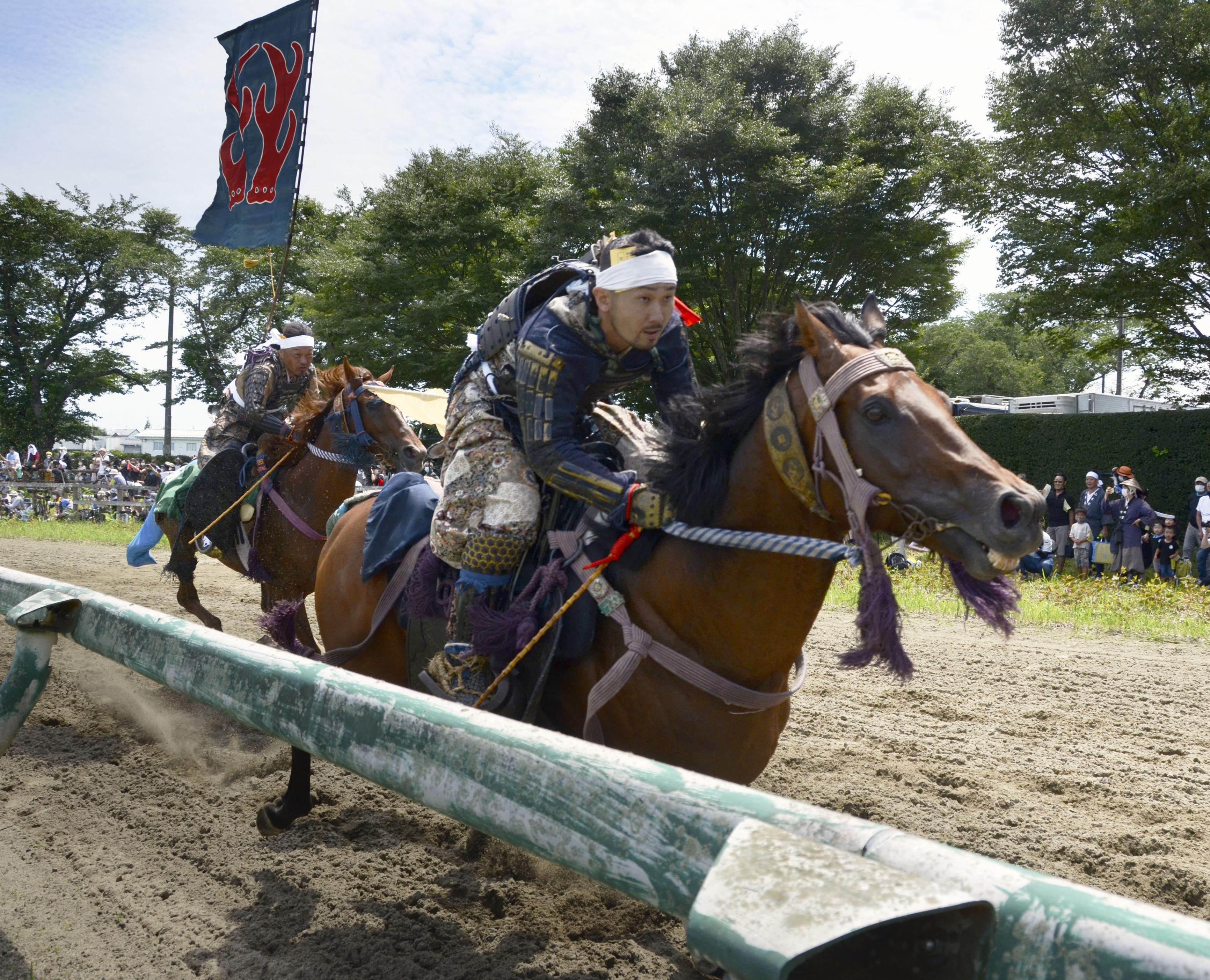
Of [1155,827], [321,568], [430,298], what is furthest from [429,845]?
[430,298]

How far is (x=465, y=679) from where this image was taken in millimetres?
3283

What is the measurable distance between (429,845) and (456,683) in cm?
102

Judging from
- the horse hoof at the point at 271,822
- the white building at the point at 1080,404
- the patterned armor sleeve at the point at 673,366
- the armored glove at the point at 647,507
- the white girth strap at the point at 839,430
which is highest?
the white building at the point at 1080,404

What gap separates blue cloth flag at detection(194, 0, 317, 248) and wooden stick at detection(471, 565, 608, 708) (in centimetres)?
705

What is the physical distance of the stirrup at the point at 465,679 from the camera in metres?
3.17

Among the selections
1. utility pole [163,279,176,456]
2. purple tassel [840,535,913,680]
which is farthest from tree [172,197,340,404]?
purple tassel [840,535,913,680]

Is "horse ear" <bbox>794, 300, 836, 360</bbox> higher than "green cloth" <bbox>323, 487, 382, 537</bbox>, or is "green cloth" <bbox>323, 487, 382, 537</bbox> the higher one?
"horse ear" <bbox>794, 300, 836, 360</bbox>

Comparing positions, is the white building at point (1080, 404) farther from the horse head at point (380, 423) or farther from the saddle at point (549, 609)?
the saddle at point (549, 609)

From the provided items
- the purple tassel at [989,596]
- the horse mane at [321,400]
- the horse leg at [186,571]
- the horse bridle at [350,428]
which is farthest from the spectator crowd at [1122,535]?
the purple tassel at [989,596]

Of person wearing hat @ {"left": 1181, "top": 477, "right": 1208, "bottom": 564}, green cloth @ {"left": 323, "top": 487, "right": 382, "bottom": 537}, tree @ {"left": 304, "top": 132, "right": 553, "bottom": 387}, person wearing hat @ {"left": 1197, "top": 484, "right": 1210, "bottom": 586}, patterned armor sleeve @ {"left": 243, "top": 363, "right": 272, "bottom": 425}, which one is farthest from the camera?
tree @ {"left": 304, "top": 132, "right": 553, "bottom": 387}

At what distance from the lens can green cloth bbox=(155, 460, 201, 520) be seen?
7.68 m

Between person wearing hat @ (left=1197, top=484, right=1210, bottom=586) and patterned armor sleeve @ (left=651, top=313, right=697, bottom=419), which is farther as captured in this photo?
person wearing hat @ (left=1197, top=484, right=1210, bottom=586)

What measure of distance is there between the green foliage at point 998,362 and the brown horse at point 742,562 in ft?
125

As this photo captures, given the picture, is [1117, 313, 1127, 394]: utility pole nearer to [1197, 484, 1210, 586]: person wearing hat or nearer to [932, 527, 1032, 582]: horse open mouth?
[1197, 484, 1210, 586]: person wearing hat
